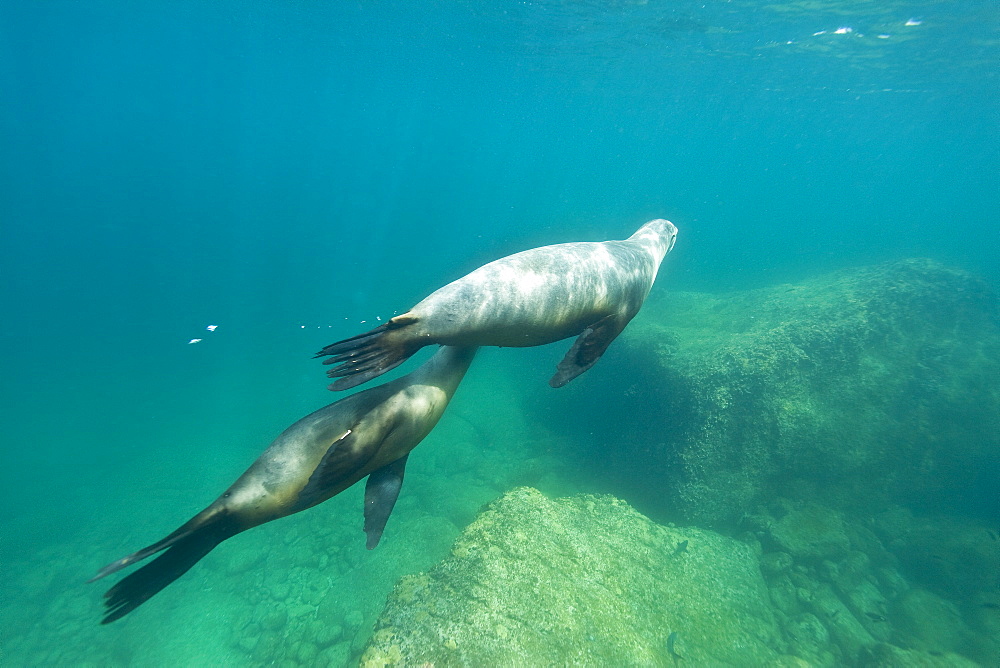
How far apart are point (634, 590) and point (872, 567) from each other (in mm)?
4444

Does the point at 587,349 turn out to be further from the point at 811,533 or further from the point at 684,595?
the point at 811,533

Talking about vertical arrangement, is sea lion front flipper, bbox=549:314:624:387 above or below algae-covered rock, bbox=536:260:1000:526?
above

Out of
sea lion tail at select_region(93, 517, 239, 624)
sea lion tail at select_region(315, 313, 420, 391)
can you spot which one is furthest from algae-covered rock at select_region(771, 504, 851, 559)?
sea lion tail at select_region(93, 517, 239, 624)

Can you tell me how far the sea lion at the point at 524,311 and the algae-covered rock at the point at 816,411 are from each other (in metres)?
4.59

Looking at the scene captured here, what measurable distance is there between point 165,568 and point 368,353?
1407 millimetres

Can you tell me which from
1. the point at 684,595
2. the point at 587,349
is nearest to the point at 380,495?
the point at 587,349

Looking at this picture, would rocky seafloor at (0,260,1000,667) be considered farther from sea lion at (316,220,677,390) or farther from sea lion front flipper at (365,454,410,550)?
sea lion at (316,220,677,390)

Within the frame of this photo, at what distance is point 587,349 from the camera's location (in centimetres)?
312

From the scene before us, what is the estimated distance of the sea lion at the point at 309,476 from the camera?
6.38ft

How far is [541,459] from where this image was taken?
8.69m

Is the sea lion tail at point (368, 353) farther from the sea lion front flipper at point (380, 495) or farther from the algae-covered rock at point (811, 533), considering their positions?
the algae-covered rock at point (811, 533)

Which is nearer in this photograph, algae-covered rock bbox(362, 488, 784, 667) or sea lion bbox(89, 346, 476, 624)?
sea lion bbox(89, 346, 476, 624)

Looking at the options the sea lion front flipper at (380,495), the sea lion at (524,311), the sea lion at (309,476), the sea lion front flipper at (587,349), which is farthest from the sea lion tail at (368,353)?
the sea lion front flipper at (587,349)

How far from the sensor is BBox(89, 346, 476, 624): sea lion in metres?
1.94
